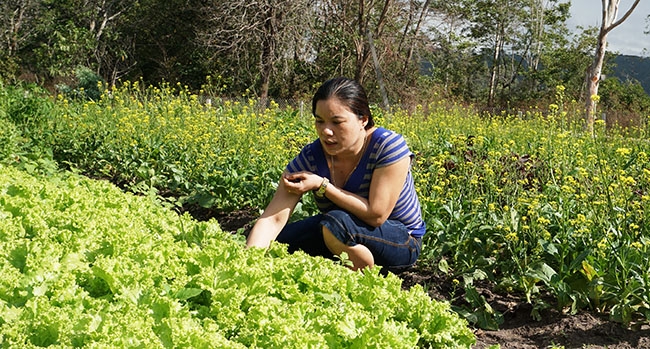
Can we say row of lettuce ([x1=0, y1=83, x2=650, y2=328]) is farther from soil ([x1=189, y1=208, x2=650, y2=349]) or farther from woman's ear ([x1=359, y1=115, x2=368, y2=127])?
woman's ear ([x1=359, y1=115, x2=368, y2=127])

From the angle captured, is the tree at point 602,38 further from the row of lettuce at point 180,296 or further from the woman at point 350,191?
the row of lettuce at point 180,296

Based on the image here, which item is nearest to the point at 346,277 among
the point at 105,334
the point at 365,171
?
the point at 105,334

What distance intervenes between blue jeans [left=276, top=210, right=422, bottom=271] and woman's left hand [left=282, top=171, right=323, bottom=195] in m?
0.21

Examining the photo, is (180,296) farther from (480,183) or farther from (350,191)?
(480,183)

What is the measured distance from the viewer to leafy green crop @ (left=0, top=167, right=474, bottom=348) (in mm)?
1625

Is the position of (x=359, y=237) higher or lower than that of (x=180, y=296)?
lower

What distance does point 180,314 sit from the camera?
1777 mm

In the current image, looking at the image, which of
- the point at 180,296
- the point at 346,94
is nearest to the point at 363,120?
the point at 346,94

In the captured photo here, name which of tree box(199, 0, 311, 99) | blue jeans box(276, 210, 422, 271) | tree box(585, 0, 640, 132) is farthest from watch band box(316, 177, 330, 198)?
tree box(199, 0, 311, 99)

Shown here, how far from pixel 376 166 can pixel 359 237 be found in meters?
0.38

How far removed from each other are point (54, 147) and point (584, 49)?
33.5 meters

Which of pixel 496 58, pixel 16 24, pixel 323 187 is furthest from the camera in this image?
pixel 496 58

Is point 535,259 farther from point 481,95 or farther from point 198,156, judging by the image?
point 481,95

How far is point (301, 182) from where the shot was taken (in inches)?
131
